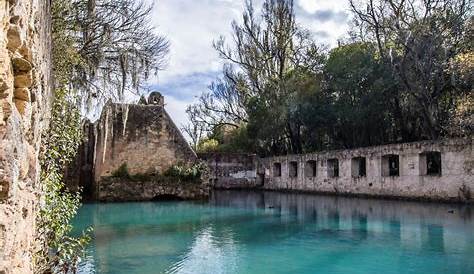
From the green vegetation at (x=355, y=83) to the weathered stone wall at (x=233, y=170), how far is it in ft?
5.59

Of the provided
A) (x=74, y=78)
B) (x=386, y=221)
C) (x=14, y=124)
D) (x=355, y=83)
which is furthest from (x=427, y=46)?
(x=14, y=124)

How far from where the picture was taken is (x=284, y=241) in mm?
7906

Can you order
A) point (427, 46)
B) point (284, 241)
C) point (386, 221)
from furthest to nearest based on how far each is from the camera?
point (427, 46)
point (386, 221)
point (284, 241)

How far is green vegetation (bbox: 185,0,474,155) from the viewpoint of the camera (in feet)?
56.1

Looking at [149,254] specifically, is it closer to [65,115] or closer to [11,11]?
[65,115]

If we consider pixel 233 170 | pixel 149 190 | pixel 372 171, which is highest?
pixel 233 170

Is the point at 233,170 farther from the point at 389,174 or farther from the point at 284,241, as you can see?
the point at 284,241

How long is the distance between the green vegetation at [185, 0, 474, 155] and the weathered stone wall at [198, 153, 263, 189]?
67.0 inches

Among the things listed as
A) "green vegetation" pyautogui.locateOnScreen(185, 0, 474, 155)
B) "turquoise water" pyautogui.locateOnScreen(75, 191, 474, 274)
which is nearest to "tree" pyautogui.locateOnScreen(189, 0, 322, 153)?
"green vegetation" pyautogui.locateOnScreen(185, 0, 474, 155)

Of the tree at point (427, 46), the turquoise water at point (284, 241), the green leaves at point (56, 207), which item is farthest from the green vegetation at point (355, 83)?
the green leaves at point (56, 207)

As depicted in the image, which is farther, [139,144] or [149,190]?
[139,144]

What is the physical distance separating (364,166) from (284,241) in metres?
14.8

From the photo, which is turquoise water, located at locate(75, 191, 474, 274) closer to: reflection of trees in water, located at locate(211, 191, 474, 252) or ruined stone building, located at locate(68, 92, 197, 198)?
reflection of trees in water, located at locate(211, 191, 474, 252)

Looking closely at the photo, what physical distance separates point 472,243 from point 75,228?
7614mm
